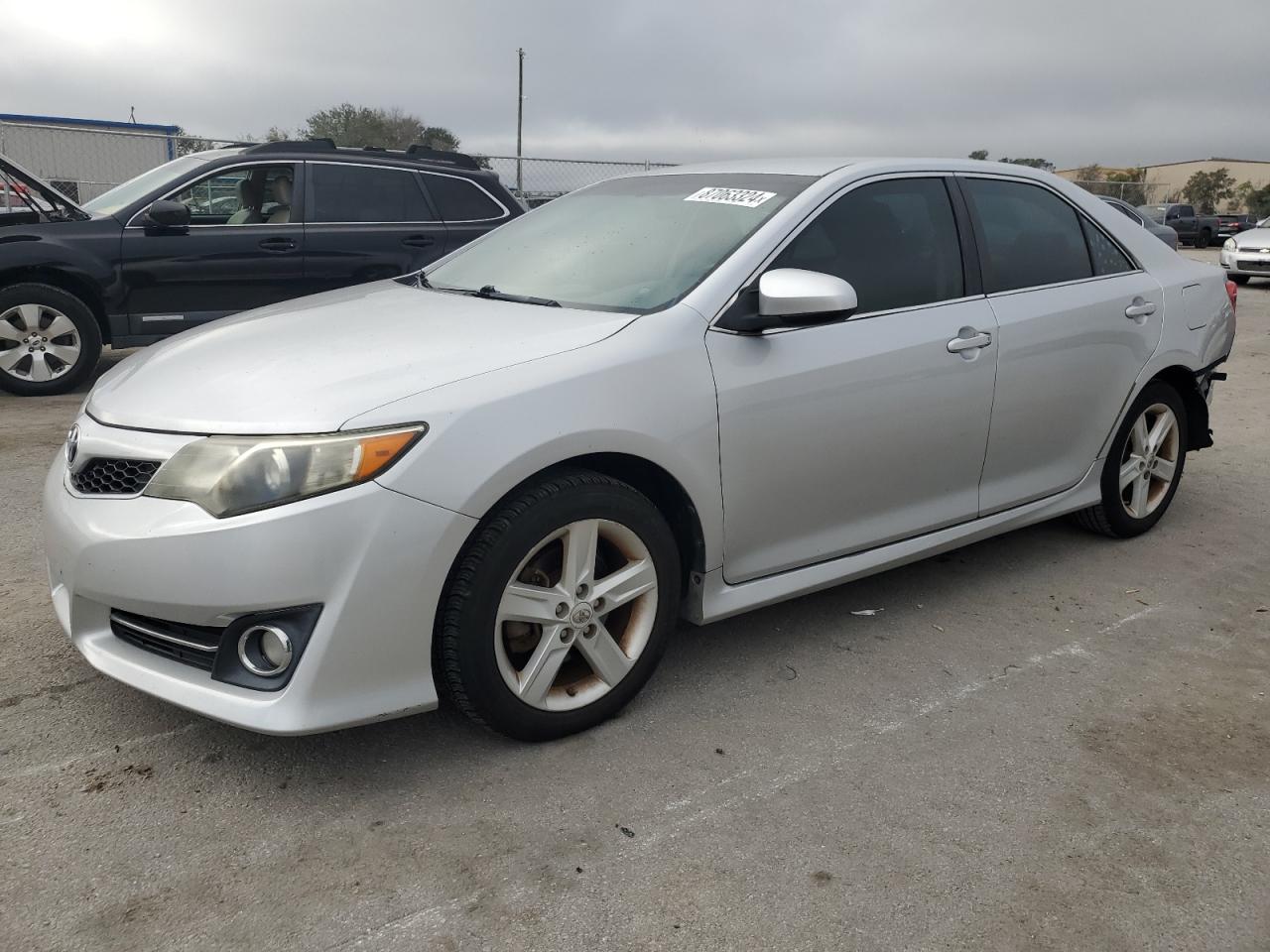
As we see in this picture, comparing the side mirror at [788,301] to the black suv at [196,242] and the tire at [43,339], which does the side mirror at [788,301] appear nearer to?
the black suv at [196,242]

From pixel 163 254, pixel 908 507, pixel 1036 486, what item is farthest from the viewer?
pixel 163 254

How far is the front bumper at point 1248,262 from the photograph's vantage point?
18.6 m

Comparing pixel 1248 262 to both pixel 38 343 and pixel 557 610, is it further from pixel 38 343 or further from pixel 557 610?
pixel 557 610

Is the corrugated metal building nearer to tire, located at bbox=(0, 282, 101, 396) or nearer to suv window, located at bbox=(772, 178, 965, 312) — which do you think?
tire, located at bbox=(0, 282, 101, 396)

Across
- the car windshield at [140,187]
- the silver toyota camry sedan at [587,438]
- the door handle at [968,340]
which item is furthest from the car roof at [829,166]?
the car windshield at [140,187]

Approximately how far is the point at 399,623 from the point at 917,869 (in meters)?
1.29

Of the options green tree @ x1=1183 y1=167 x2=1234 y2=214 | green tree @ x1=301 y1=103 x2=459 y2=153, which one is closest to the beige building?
green tree @ x1=1183 y1=167 x2=1234 y2=214

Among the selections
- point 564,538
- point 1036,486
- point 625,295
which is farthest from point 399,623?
point 1036,486

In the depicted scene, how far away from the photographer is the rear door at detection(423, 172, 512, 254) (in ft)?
26.2

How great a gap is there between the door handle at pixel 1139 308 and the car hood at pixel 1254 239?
17.1 m

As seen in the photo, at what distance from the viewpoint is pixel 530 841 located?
2471 millimetres

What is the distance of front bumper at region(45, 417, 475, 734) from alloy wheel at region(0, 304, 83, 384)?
5.35 metres

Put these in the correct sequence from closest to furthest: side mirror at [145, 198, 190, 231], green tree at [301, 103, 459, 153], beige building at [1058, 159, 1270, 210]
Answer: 1. side mirror at [145, 198, 190, 231]
2. green tree at [301, 103, 459, 153]
3. beige building at [1058, 159, 1270, 210]

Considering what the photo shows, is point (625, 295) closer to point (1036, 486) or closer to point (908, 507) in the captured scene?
point (908, 507)
